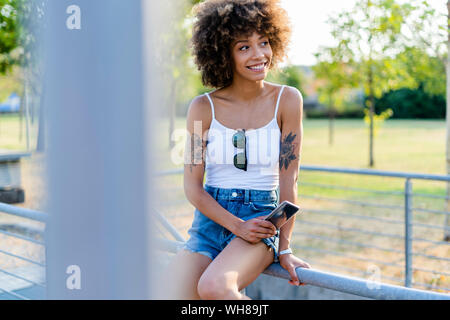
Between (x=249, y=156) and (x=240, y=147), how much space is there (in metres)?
0.05

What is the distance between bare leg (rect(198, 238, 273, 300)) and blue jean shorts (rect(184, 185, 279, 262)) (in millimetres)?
101

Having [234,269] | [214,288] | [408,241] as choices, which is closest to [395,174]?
[408,241]

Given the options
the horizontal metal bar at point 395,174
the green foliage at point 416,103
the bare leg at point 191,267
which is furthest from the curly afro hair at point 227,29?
the green foliage at point 416,103

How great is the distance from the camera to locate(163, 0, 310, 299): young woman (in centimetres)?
187

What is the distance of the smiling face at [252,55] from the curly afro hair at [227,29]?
0.9 inches

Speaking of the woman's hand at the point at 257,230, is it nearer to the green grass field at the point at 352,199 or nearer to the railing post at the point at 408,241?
the green grass field at the point at 352,199

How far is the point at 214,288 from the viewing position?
1.59 meters

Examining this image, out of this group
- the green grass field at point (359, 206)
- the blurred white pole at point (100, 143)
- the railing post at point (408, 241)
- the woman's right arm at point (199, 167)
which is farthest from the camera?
the railing post at point (408, 241)

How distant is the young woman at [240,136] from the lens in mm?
1873

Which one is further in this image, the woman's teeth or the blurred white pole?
the woman's teeth

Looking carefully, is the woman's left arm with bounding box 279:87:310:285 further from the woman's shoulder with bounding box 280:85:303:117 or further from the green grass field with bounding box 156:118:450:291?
the green grass field with bounding box 156:118:450:291

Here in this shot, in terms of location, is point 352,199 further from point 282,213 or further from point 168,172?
point 168,172

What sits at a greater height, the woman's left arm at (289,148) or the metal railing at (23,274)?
the woman's left arm at (289,148)

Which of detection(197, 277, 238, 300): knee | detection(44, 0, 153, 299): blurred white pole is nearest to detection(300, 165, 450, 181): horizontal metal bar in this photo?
detection(197, 277, 238, 300): knee
